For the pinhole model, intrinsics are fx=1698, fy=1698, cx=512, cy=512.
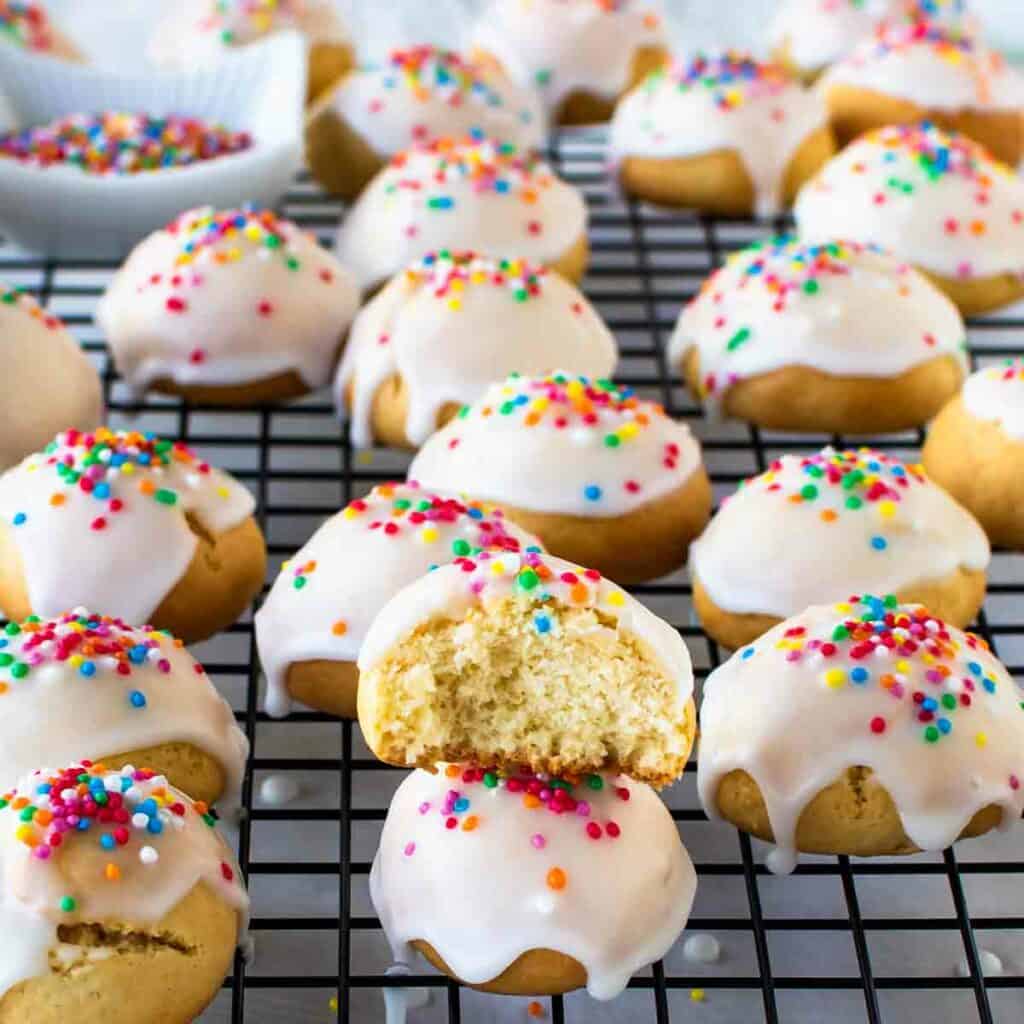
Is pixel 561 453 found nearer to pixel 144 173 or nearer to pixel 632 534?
pixel 632 534

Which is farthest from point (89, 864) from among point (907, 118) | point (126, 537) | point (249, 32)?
point (907, 118)

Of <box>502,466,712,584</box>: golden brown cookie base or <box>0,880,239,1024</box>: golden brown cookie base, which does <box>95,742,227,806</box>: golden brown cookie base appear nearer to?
<box>0,880,239,1024</box>: golden brown cookie base

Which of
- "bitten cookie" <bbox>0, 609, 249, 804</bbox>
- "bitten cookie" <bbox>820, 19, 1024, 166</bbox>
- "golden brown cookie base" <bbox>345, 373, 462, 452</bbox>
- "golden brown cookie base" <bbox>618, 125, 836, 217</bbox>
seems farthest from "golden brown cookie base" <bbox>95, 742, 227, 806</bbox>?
"bitten cookie" <bbox>820, 19, 1024, 166</bbox>

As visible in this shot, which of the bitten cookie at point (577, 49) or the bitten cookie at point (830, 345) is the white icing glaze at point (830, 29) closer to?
the bitten cookie at point (577, 49)

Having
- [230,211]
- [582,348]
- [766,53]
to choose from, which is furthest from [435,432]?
[766,53]

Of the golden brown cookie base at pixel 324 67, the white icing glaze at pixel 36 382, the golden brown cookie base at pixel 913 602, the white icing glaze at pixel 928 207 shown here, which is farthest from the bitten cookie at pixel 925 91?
the white icing glaze at pixel 36 382

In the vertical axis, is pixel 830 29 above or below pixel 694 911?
above

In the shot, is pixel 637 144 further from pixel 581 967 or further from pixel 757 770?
pixel 581 967
